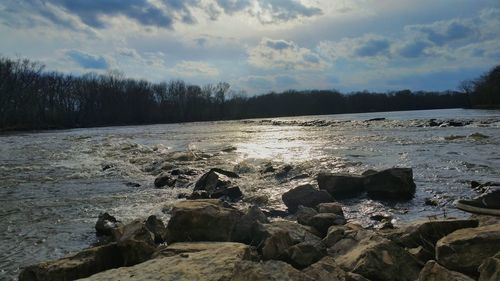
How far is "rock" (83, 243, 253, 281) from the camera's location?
175 inches

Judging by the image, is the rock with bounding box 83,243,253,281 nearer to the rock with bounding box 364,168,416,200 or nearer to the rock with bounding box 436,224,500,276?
the rock with bounding box 436,224,500,276

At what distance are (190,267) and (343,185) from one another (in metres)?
6.71

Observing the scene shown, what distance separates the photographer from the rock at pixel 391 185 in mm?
10172

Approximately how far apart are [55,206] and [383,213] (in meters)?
7.85

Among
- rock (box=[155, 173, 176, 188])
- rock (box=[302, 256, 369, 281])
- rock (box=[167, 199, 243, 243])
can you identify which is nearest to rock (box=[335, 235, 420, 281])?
rock (box=[302, 256, 369, 281])

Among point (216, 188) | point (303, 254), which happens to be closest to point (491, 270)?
point (303, 254)

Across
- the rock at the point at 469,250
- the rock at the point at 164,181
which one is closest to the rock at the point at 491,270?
the rock at the point at 469,250

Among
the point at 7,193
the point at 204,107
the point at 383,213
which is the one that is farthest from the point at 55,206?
the point at 204,107

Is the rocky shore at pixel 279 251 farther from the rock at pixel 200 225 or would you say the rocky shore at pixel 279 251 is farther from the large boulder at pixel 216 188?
the large boulder at pixel 216 188

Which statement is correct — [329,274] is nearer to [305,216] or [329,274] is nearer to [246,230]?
[246,230]

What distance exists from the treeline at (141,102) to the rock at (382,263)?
3345 inches

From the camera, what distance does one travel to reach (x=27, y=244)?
7402 mm

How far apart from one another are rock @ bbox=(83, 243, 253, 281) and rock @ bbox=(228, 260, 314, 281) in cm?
25

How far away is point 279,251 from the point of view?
17.0ft
